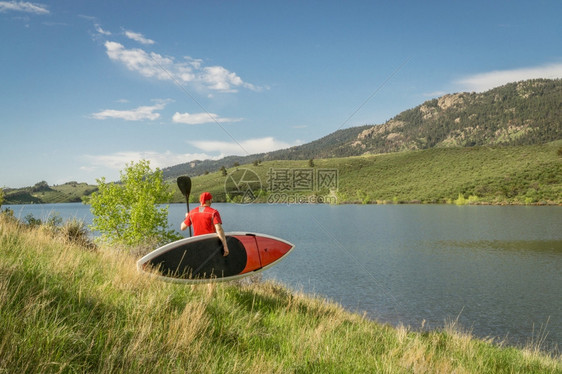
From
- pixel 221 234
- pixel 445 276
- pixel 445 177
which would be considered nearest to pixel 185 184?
pixel 221 234

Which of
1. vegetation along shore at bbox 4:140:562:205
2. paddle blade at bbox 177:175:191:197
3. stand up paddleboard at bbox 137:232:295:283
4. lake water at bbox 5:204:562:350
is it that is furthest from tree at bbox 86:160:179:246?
vegetation along shore at bbox 4:140:562:205

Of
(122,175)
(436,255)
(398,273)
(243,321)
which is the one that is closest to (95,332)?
(243,321)

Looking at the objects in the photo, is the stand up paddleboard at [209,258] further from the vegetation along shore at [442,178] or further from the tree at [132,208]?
the vegetation along shore at [442,178]

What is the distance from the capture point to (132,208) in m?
16.9

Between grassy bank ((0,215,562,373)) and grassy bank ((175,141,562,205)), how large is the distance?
9046cm

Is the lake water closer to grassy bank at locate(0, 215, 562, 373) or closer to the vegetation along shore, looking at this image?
grassy bank at locate(0, 215, 562, 373)

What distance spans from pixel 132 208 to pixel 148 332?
43.9 feet

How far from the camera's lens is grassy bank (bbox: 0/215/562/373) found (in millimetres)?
3795

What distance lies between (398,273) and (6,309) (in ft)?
76.4

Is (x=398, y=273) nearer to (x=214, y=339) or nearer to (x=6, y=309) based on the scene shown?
(x=214, y=339)

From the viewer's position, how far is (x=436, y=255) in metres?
30.1

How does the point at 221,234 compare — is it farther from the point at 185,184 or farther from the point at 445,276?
the point at 445,276

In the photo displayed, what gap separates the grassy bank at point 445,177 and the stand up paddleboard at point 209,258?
88.9 metres

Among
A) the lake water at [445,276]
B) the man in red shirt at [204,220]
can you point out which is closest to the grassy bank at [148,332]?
the man in red shirt at [204,220]
